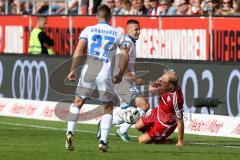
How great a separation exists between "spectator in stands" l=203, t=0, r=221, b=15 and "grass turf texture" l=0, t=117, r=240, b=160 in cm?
412

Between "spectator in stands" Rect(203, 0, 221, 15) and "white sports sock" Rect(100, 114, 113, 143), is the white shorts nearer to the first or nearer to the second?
"white sports sock" Rect(100, 114, 113, 143)

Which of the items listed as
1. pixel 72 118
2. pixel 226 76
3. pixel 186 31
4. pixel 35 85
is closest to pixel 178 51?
pixel 186 31

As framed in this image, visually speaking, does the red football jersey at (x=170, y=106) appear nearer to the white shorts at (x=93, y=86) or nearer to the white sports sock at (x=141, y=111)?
the white sports sock at (x=141, y=111)

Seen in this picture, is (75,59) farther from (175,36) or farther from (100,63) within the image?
(175,36)

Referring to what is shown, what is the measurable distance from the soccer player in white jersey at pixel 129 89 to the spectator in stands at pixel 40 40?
28.3ft

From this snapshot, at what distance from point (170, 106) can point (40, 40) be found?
1038 centimetres

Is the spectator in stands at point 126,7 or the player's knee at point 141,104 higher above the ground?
the spectator in stands at point 126,7

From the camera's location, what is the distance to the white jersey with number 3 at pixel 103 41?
15.6 metres

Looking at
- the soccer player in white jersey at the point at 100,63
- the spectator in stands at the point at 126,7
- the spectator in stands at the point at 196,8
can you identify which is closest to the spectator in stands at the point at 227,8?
the spectator in stands at the point at 196,8

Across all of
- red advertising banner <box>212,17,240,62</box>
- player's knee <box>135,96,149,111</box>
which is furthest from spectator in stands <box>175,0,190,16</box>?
player's knee <box>135,96,149,111</box>

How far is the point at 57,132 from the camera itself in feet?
64.7

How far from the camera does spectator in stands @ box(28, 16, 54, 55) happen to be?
27156mm

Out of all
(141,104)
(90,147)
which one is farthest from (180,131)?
(141,104)

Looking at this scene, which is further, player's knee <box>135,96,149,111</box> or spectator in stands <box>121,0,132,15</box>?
spectator in stands <box>121,0,132,15</box>
